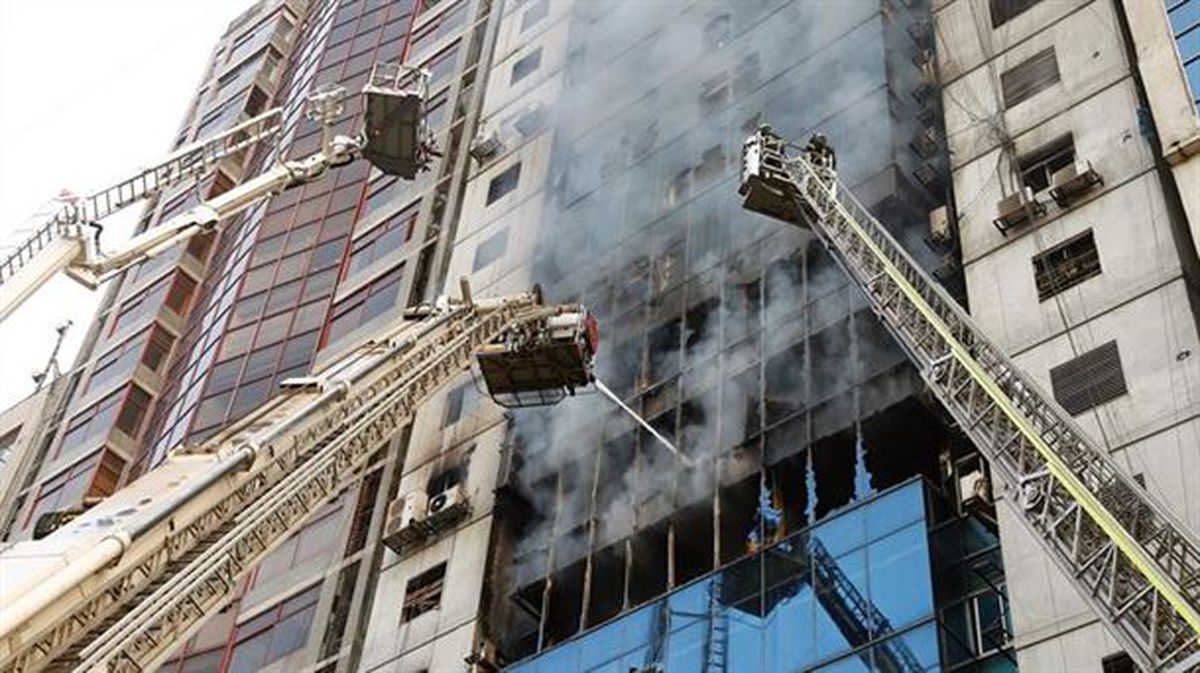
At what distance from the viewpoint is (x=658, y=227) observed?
37656 mm

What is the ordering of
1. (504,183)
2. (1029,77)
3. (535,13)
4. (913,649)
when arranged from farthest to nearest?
1. (535,13)
2. (504,183)
3. (1029,77)
4. (913,649)

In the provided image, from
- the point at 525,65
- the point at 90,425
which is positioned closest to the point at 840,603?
the point at 525,65

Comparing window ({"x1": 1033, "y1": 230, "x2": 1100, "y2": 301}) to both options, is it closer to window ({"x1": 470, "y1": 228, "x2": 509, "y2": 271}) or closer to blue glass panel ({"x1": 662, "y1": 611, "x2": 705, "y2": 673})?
blue glass panel ({"x1": 662, "y1": 611, "x2": 705, "y2": 673})

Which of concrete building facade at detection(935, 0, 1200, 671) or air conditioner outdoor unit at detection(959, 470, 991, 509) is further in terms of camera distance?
air conditioner outdoor unit at detection(959, 470, 991, 509)

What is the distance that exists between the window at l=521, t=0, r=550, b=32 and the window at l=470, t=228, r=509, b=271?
1050 centimetres

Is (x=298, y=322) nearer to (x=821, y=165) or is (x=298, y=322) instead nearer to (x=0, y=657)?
(x=821, y=165)

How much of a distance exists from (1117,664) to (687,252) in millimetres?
16320

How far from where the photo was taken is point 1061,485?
18.2m

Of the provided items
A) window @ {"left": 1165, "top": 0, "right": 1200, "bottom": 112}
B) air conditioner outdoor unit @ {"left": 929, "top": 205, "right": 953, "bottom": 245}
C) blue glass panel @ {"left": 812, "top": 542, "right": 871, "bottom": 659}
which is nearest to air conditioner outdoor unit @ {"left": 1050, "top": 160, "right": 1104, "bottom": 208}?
window @ {"left": 1165, "top": 0, "right": 1200, "bottom": 112}

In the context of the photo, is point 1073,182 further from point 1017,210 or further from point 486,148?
point 486,148

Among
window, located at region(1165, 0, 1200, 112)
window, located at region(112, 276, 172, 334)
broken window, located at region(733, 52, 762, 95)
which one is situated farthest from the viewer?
window, located at region(112, 276, 172, 334)

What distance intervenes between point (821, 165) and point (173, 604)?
43.4 ft

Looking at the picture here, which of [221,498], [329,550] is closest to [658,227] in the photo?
[329,550]

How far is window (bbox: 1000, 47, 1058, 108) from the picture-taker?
31.4m
